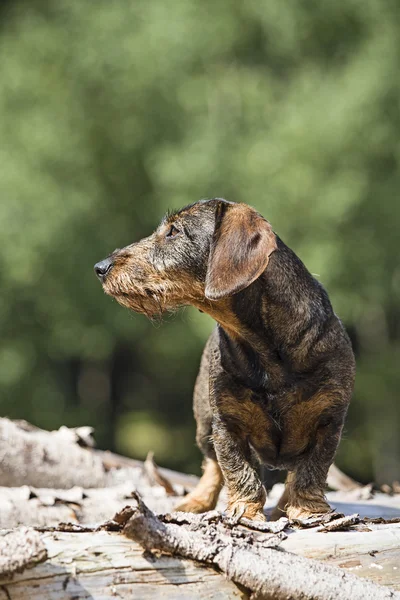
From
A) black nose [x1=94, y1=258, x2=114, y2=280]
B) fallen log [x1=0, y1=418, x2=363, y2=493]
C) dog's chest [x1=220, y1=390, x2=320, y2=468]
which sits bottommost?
fallen log [x1=0, y1=418, x2=363, y2=493]

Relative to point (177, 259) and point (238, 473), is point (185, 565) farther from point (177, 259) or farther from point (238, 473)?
point (177, 259)

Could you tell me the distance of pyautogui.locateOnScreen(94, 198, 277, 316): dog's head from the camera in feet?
15.7

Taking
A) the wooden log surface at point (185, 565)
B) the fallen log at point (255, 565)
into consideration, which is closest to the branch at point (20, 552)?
the wooden log surface at point (185, 565)

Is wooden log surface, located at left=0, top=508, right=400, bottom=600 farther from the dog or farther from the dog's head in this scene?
the dog's head

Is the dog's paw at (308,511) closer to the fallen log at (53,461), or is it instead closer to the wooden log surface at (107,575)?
the wooden log surface at (107,575)

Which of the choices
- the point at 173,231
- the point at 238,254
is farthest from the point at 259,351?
the point at 173,231

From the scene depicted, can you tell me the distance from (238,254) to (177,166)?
14.4m

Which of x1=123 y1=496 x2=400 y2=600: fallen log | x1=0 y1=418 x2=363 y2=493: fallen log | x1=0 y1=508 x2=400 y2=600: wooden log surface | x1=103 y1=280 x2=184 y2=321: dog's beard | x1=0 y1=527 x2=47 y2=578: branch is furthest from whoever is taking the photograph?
x1=0 y1=418 x2=363 y2=493: fallen log

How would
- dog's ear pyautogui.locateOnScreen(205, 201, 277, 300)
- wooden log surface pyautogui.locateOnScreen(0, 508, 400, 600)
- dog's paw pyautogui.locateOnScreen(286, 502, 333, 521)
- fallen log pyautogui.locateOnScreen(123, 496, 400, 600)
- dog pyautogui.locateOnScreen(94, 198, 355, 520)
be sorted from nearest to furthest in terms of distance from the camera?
wooden log surface pyautogui.locateOnScreen(0, 508, 400, 600) < fallen log pyautogui.locateOnScreen(123, 496, 400, 600) < dog's ear pyautogui.locateOnScreen(205, 201, 277, 300) < dog's paw pyautogui.locateOnScreen(286, 502, 333, 521) < dog pyautogui.locateOnScreen(94, 198, 355, 520)

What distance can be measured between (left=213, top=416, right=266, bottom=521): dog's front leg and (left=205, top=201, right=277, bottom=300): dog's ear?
0.84 meters

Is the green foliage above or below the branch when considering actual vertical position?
above

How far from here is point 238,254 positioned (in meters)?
4.57

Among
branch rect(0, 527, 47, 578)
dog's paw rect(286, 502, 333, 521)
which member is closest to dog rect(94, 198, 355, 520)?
dog's paw rect(286, 502, 333, 521)

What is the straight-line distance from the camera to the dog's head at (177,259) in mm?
4777
